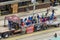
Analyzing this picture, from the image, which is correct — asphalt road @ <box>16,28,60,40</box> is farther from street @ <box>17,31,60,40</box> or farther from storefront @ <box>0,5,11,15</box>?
storefront @ <box>0,5,11,15</box>

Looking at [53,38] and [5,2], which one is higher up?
[5,2]

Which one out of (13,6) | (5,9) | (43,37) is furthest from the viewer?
(5,9)

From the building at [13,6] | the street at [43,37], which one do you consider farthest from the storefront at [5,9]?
the street at [43,37]

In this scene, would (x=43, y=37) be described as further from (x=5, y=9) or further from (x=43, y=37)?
(x=5, y=9)

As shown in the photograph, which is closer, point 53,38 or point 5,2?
point 53,38

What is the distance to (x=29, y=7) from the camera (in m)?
52.8

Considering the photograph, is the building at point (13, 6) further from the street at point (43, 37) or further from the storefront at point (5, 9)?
the street at point (43, 37)

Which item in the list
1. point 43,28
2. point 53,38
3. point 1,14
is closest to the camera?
point 53,38

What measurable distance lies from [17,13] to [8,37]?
34.5 ft

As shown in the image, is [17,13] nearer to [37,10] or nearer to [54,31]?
[37,10]

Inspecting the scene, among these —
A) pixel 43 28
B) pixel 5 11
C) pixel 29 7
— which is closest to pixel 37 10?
pixel 29 7

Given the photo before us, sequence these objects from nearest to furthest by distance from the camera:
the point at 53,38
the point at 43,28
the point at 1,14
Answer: the point at 53,38, the point at 43,28, the point at 1,14

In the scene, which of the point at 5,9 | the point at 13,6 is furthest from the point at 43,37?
the point at 5,9

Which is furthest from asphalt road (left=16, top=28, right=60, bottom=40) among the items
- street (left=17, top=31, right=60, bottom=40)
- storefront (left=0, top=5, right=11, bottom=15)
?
storefront (left=0, top=5, right=11, bottom=15)
